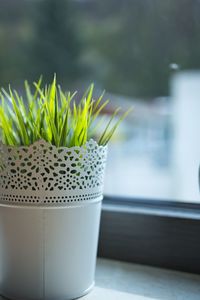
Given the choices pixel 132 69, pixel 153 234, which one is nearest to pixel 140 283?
pixel 153 234

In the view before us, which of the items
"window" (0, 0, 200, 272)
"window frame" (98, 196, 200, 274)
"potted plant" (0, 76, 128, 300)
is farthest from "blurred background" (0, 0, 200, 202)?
"potted plant" (0, 76, 128, 300)

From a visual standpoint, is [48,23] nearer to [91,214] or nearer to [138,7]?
[138,7]

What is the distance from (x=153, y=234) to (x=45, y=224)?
292 millimetres

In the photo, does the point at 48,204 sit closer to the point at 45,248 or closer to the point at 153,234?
the point at 45,248

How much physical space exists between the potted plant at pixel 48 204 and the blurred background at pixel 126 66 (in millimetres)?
346

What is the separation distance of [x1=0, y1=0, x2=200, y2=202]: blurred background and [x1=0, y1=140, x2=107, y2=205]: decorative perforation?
14.0 inches

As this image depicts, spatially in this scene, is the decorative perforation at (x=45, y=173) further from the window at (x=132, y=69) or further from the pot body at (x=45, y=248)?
the window at (x=132, y=69)

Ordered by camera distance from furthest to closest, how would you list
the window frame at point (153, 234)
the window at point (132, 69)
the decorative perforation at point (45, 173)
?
the window at point (132, 69)
the window frame at point (153, 234)
the decorative perforation at point (45, 173)

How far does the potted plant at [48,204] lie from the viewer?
58 cm

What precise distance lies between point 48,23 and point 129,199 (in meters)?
0.63

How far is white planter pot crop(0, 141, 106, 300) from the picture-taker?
1.90 ft

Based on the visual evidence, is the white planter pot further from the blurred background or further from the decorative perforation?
the blurred background

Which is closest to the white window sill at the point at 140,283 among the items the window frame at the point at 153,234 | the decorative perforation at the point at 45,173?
the window frame at the point at 153,234

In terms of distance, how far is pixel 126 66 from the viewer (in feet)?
3.65
